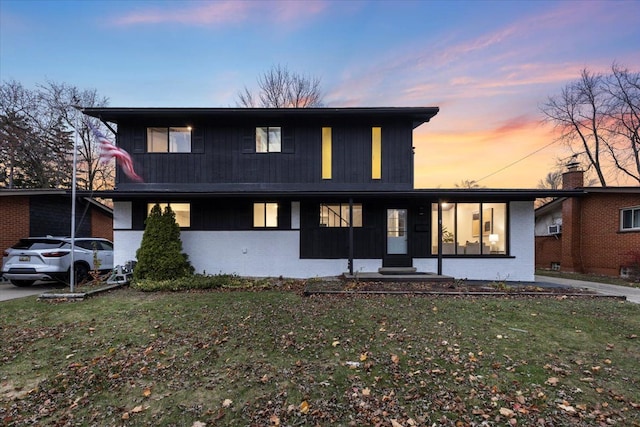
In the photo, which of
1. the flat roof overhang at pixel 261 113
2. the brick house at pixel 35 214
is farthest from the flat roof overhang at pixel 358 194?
the flat roof overhang at pixel 261 113

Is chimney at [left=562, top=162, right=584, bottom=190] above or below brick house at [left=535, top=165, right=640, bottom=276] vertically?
Answer: above

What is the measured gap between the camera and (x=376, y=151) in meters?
11.2

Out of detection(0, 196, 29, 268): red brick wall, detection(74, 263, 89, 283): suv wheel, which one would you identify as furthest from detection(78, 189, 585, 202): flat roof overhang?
detection(0, 196, 29, 268): red brick wall

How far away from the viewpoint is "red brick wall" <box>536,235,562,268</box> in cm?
1606

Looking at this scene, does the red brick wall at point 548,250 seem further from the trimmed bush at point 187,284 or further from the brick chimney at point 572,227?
the trimmed bush at point 187,284

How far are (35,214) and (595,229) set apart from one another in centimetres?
2431

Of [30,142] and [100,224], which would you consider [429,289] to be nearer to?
[100,224]

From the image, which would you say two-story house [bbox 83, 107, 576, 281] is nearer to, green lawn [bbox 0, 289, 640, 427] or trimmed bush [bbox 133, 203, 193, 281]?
trimmed bush [bbox 133, 203, 193, 281]

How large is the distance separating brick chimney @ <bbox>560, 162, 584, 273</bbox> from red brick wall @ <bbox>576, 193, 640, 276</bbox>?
16 cm

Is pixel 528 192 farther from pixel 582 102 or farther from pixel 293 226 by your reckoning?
pixel 582 102

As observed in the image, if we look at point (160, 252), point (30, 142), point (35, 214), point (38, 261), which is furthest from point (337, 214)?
point (30, 142)

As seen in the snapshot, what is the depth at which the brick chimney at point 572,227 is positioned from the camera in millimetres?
14164

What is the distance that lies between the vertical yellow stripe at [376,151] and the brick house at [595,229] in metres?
8.03

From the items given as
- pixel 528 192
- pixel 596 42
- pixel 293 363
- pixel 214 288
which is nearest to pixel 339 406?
pixel 293 363
